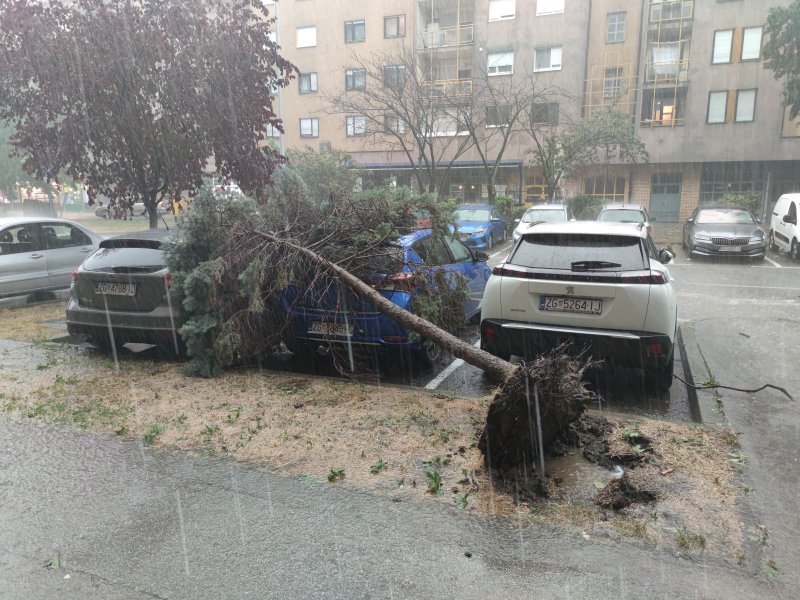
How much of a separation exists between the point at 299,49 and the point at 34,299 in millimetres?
32148

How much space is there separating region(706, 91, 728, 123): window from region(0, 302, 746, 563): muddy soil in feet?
107

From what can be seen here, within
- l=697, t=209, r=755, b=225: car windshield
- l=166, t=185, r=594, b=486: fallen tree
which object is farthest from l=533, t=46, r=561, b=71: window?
l=166, t=185, r=594, b=486: fallen tree

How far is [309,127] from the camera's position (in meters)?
39.2

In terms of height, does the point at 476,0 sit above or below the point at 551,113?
above

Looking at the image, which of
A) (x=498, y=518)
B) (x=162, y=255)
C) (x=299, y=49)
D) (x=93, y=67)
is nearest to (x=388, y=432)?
Result: (x=498, y=518)

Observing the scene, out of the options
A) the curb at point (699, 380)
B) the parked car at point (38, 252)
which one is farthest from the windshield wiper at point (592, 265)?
the parked car at point (38, 252)

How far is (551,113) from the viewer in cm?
3200

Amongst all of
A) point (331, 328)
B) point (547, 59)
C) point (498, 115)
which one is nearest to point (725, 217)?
point (498, 115)

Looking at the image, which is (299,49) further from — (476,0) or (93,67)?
(93,67)

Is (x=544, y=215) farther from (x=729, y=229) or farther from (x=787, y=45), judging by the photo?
(x=787, y=45)

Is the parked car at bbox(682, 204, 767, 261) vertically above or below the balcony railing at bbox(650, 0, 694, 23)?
below

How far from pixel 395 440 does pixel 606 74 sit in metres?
34.4

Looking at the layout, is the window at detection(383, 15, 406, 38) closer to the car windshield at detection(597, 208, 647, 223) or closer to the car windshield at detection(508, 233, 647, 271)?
the car windshield at detection(597, 208, 647, 223)

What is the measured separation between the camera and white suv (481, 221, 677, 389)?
5133 millimetres
